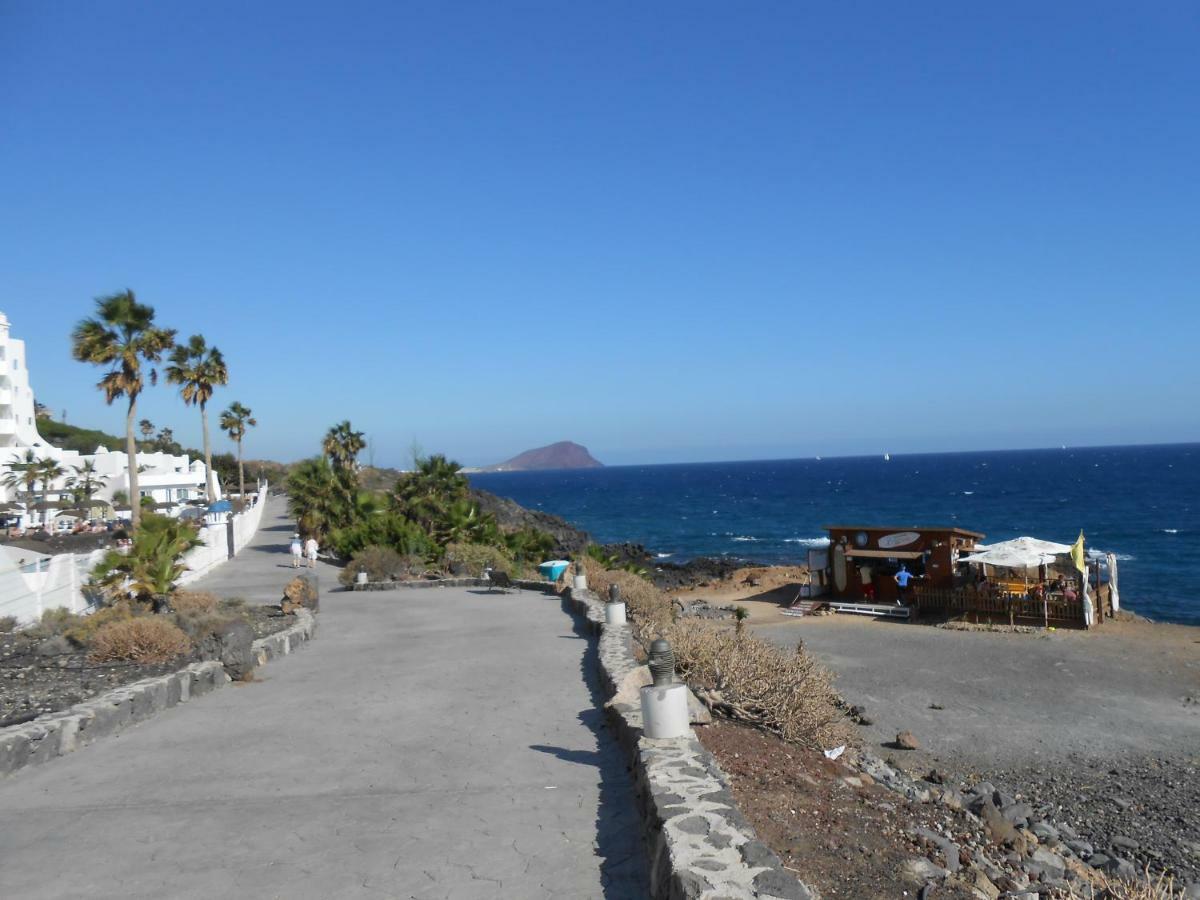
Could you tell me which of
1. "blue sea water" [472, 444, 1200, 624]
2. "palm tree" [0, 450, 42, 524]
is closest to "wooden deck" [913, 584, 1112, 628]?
"blue sea water" [472, 444, 1200, 624]

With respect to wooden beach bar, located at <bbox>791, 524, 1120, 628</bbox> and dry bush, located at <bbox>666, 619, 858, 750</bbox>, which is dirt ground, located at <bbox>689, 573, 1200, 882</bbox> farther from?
dry bush, located at <bbox>666, 619, 858, 750</bbox>

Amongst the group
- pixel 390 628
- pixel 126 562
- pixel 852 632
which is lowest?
pixel 852 632

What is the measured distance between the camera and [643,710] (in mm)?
7219

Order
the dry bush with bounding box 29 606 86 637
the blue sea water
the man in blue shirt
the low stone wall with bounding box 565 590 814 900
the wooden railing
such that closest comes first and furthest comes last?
the low stone wall with bounding box 565 590 814 900 → the dry bush with bounding box 29 606 86 637 → the wooden railing → the man in blue shirt → the blue sea water

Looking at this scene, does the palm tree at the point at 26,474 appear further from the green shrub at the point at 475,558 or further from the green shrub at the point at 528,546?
the green shrub at the point at 475,558

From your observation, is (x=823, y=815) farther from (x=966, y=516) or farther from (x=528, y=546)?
(x=966, y=516)

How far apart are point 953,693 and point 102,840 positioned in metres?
14.9

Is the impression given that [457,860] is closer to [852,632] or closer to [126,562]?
[126,562]

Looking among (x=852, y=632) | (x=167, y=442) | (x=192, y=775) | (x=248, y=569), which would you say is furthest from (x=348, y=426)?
(x=167, y=442)

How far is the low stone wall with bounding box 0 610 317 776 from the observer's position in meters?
7.96

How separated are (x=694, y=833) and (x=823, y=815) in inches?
78.7

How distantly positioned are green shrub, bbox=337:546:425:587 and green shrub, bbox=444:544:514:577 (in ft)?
4.53

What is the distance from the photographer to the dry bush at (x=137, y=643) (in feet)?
40.5

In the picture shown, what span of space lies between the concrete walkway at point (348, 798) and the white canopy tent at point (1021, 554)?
17.1 meters
